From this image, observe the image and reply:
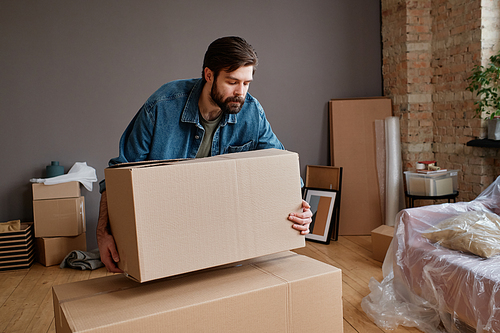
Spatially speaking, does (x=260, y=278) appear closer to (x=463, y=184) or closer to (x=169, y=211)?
(x=169, y=211)

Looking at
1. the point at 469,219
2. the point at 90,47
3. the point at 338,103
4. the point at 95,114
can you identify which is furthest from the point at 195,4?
the point at 469,219

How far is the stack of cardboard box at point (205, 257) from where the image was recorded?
87 centimetres

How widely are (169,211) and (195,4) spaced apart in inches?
127

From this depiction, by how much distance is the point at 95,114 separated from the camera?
11.7ft

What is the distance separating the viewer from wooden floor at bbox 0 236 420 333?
7.38ft

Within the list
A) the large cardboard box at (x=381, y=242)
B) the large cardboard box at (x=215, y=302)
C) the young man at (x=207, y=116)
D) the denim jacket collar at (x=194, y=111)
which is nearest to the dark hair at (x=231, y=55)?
the young man at (x=207, y=116)

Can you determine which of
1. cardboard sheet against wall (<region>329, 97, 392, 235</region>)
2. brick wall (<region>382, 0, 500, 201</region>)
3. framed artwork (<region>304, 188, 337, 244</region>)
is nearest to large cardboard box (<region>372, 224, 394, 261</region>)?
framed artwork (<region>304, 188, 337, 244</region>)

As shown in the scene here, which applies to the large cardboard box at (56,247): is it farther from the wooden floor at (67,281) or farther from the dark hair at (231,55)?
the dark hair at (231,55)

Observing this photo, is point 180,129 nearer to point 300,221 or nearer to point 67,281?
point 300,221

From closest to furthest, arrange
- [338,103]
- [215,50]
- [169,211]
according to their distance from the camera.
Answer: [169,211]
[215,50]
[338,103]

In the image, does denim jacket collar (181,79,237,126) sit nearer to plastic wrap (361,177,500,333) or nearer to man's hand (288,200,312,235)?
man's hand (288,200,312,235)

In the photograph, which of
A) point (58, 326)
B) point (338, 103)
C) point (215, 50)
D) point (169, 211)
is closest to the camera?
point (169, 211)

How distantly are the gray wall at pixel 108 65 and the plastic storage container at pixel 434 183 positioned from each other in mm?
1199

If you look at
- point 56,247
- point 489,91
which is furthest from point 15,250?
point 489,91
